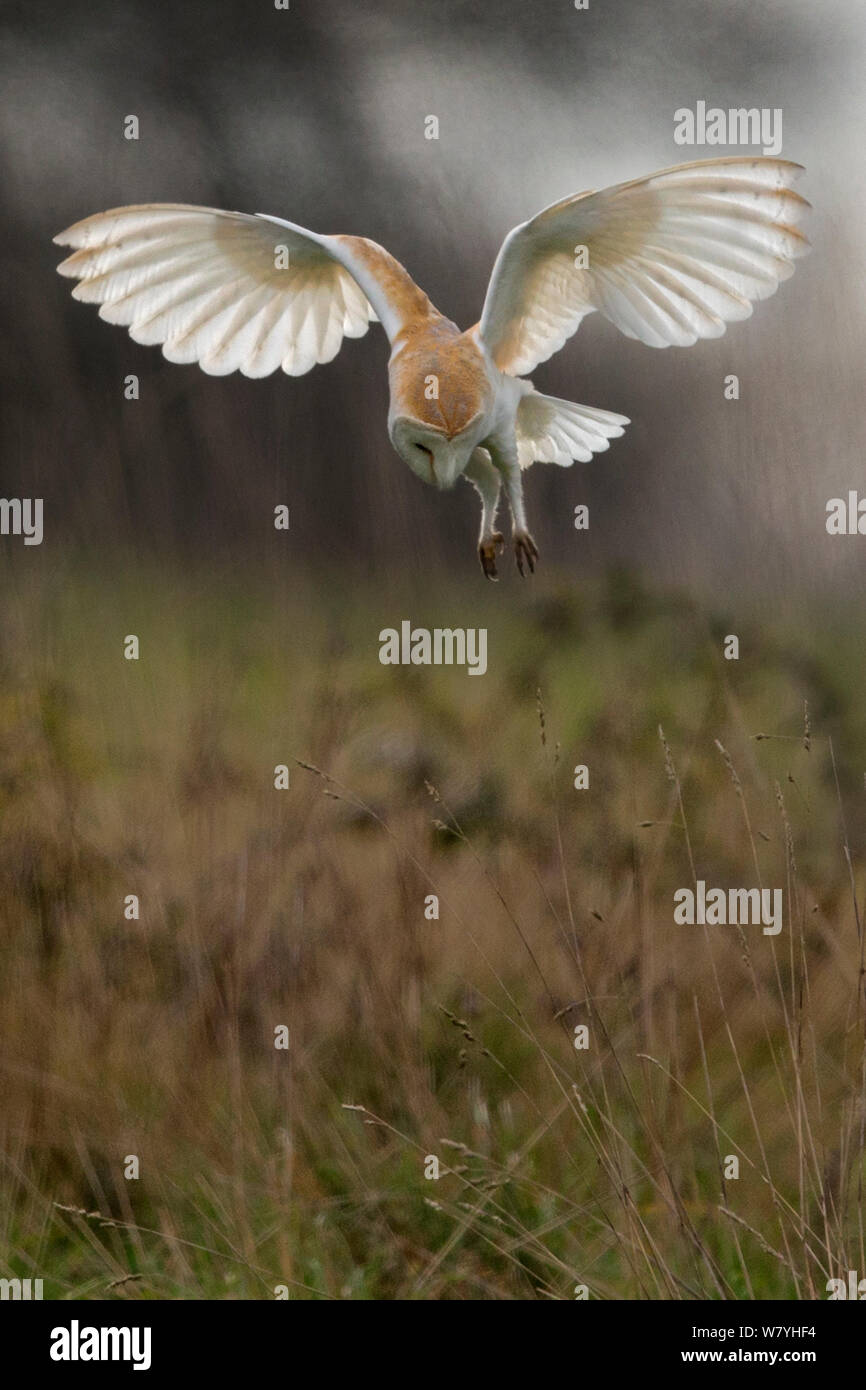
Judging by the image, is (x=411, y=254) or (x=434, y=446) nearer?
(x=434, y=446)

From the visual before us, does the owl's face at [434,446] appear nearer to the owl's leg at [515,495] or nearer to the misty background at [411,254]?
the owl's leg at [515,495]

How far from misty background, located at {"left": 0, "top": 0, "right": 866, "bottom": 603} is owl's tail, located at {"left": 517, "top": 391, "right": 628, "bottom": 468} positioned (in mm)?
41

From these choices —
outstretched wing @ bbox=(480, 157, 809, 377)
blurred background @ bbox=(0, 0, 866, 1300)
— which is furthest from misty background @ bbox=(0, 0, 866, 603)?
outstretched wing @ bbox=(480, 157, 809, 377)

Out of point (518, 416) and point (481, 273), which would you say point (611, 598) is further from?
point (481, 273)

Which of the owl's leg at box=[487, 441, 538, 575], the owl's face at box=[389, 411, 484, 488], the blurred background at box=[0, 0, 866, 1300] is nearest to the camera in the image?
the owl's face at box=[389, 411, 484, 488]

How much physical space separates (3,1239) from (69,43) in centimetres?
170

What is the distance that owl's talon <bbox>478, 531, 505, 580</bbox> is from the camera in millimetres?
1757

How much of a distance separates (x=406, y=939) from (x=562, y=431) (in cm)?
75

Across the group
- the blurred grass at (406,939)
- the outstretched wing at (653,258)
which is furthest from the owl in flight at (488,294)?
the blurred grass at (406,939)

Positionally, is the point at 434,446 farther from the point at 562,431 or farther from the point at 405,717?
the point at 405,717

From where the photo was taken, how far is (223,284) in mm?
1787

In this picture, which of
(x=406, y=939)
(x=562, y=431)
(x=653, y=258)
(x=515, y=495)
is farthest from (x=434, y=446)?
(x=406, y=939)

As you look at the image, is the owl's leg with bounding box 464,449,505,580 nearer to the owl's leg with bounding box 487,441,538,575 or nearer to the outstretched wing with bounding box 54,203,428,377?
the owl's leg with bounding box 487,441,538,575
